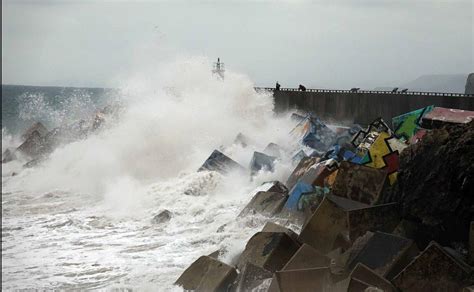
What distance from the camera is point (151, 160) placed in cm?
1362

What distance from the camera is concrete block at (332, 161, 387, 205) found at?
6.11 m

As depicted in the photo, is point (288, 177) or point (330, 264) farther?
point (288, 177)

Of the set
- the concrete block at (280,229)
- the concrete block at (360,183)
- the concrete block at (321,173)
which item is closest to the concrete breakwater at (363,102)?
the concrete block at (321,173)

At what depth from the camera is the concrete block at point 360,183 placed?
611 cm

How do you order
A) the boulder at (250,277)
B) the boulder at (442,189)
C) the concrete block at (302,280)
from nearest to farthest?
the concrete block at (302,280) < the boulder at (250,277) < the boulder at (442,189)

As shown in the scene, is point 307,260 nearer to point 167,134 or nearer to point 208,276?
point 208,276

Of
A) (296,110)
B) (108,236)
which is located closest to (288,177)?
(108,236)

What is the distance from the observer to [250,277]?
514 cm

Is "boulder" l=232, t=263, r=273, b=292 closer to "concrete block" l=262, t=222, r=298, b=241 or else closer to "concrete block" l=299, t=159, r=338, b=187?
"concrete block" l=262, t=222, r=298, b=241

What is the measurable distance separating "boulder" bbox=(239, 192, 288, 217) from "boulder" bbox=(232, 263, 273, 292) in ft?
8.44

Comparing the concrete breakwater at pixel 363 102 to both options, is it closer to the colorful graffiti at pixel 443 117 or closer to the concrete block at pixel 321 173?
the colorful graffiti at pixel 443 117

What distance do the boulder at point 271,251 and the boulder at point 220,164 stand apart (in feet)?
18.1

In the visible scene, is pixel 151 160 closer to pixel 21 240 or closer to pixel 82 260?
pixel 21 240

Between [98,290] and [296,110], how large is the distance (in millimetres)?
11067
